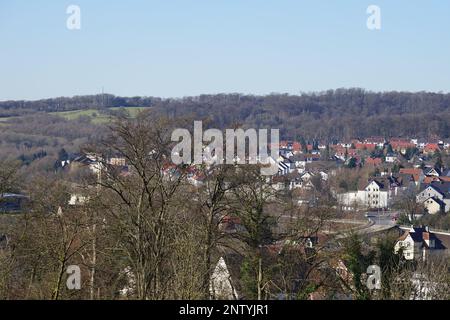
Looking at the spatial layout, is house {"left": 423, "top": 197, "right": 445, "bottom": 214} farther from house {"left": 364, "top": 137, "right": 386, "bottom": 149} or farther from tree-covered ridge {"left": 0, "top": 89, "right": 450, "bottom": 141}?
house {"left": 364, "top": 137, "right": 386, "bottom": 149}

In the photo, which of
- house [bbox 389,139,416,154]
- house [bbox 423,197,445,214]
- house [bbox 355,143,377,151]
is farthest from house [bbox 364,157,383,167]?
house [bbox 423,197,445,214]

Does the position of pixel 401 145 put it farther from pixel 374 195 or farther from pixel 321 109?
pixel 374 195

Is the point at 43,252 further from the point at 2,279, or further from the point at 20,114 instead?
the point at 20,114

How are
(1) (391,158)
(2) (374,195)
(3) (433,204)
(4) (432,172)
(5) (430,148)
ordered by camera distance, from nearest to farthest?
(3) (433,204) < (2) (374,195) < (4) (432,172) < (1) (391,158) < (5) (430,148)

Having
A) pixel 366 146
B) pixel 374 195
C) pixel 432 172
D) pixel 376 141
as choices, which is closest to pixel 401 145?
pixel 376 141

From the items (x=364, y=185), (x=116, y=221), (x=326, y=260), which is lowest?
(x=364, y=185)

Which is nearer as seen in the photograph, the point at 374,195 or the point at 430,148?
the point at 374,195

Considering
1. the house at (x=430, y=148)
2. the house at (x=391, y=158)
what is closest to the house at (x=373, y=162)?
the house at (x=391, y=158)

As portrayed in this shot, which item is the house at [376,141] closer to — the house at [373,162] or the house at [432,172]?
the house at [373,162]

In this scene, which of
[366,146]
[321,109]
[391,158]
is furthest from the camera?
[321,109]

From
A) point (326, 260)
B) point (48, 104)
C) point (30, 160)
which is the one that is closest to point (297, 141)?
point (48, 104)

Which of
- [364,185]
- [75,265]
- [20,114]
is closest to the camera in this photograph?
[75,265]
